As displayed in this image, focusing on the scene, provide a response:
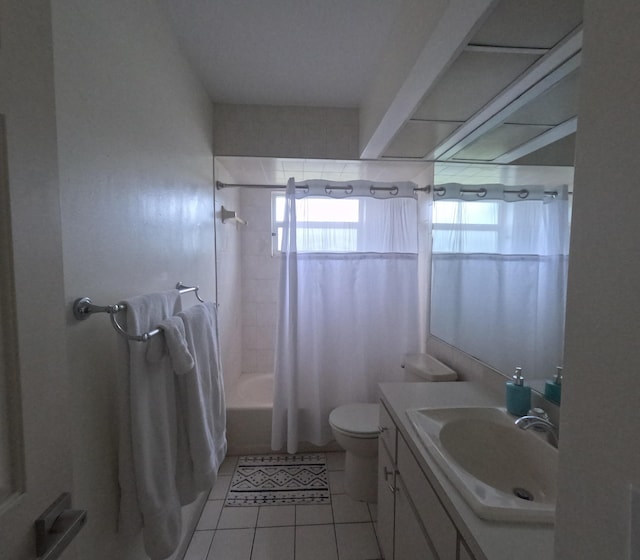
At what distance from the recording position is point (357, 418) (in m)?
1.95

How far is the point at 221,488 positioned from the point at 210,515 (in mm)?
214

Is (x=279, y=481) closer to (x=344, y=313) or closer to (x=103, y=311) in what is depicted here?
(x=344, y=313)

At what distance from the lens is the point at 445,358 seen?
195 cm

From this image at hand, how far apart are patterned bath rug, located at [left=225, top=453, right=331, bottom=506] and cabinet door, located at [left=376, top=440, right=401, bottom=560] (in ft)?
1.87

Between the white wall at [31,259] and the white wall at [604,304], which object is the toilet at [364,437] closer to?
the white wall at [604,304]

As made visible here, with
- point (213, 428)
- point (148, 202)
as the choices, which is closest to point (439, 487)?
point (213, 428)

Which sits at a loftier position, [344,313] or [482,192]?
[482,192]

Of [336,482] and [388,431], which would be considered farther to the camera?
[336,482]

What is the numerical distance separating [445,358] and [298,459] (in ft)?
4.36

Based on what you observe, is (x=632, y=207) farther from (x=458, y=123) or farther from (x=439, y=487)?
(x=458, y=123)

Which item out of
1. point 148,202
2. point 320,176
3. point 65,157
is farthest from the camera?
point 320,176

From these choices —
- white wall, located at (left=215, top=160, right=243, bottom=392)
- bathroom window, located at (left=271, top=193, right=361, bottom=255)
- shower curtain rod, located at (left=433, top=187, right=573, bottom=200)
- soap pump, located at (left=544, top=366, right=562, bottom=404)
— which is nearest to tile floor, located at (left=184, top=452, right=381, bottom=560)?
white wall, located at (left=215, top=160, right=243, bottom=392)

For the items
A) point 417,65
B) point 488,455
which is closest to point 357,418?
point 488,455

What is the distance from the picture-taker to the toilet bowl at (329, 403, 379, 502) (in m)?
1.80
